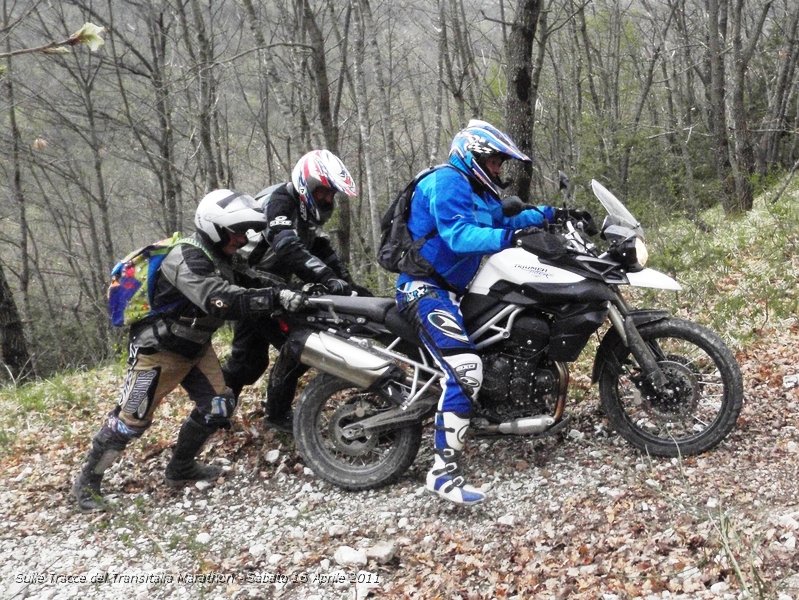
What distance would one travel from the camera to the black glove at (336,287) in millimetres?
5707

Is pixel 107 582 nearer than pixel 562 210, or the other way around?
pixel 107 582

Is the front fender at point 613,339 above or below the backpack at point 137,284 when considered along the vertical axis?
below

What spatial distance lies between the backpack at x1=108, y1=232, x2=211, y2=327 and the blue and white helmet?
6.59 ft

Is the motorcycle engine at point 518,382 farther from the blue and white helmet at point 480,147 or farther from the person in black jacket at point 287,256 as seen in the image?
the person in black jacket at point 287,256

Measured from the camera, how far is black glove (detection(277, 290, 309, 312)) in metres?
4.92

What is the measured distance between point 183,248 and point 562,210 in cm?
264

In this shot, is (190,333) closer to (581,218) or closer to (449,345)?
(449,345)

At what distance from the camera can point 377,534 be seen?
454cm

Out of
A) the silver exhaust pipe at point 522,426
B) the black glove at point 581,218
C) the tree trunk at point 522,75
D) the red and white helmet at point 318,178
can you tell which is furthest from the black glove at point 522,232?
the tree trunk at point 522,75

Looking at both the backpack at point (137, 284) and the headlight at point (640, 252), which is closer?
the headlight at point (640, 252)

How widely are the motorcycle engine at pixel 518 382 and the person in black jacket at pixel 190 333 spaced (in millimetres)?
1425

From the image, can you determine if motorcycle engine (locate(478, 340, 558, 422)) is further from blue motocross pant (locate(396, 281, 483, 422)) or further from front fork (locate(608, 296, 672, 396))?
front fork (locate(608, 296, 672, 396))

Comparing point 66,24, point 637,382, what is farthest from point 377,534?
point 66,24

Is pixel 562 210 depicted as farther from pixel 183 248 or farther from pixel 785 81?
pixel 785 81
